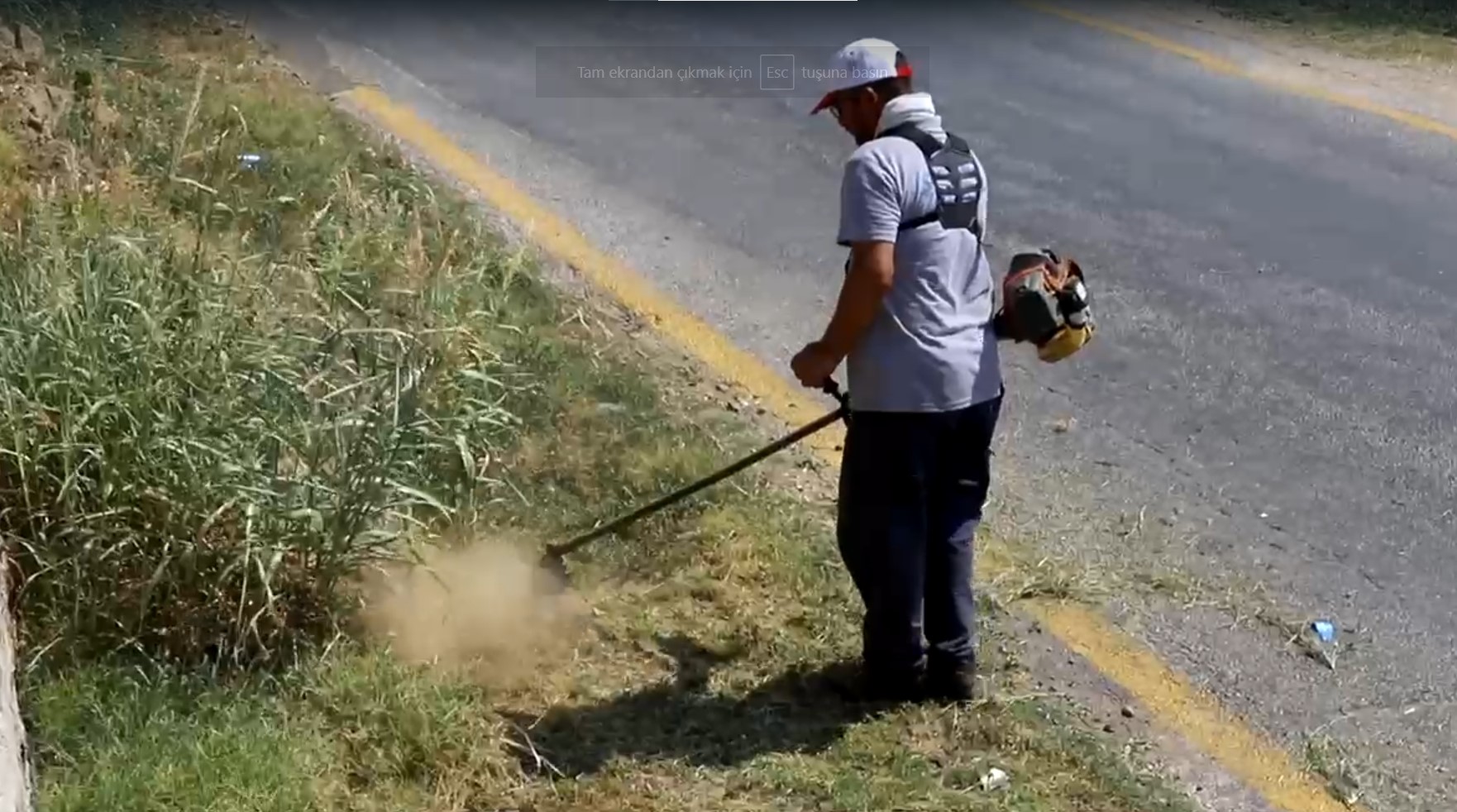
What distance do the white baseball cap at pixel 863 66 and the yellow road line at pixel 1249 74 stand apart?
5.84m

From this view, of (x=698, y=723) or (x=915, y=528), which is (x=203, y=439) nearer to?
(x=698, y=723)

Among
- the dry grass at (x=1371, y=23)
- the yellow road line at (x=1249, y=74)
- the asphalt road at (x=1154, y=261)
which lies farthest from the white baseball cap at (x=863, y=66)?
the dry grass at (x=1371, y=23)

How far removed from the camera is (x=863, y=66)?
354 cm

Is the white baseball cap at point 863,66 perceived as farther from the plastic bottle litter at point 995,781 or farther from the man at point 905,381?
the plastic bottle litter at point 995,781

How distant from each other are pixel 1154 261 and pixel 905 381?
333cm

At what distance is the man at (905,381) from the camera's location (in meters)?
3.48

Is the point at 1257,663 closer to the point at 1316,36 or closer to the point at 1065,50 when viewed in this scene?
the point at 1065,50

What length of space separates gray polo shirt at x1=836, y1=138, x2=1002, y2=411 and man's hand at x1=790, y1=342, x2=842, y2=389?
0.07 m

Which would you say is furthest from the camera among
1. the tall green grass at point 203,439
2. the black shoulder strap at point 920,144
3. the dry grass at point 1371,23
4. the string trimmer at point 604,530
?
the dry grass at point 1371,23

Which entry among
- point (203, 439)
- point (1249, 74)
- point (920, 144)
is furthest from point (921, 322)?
point (1249, 74)

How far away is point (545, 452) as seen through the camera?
4.75m

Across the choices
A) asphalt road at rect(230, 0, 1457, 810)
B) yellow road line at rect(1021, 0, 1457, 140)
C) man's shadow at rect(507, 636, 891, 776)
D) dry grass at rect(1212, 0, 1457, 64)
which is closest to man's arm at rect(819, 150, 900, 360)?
man's shadow at rect(507, 636, 891, 776)

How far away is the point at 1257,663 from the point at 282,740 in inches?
85.6

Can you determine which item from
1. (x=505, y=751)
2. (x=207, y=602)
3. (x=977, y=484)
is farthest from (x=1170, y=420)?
(x=207, y=602)
